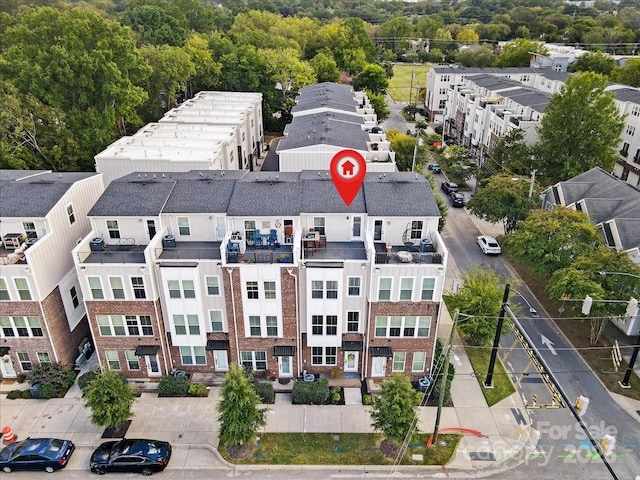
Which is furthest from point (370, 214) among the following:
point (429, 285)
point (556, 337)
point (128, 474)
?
point (128, 474)

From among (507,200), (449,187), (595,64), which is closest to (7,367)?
(507,200)

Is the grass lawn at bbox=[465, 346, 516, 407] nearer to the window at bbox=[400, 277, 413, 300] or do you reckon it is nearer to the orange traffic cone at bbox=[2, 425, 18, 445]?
the window at bbox=[400, 277, 413, 300]

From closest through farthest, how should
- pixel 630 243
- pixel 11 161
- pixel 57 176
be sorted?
pixel 57 176 → pixel 630 243 → pixel 11 161

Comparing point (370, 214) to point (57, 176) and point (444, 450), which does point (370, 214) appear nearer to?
point (444, 450)

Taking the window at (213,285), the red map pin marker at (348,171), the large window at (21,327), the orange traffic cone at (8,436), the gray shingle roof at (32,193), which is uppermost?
the red map pin marker at (348,171)

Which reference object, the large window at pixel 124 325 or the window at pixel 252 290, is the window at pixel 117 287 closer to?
the large window at pixel 124 325

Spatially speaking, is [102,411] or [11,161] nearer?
[102,411]

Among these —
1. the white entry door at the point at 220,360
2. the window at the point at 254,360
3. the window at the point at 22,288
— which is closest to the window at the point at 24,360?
the window at the point at 22,288
